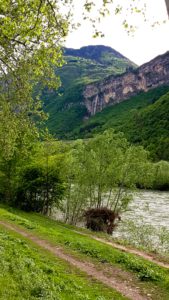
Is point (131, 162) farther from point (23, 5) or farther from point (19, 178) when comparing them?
point (23, 5)

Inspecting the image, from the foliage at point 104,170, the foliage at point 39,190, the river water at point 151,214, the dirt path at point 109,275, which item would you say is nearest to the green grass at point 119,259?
the dirt path at point 109,275

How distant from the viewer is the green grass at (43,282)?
11266 millimetres

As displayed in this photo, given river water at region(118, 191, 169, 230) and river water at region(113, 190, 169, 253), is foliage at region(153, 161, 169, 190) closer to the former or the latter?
river water at region(113, 190, 169, 253)

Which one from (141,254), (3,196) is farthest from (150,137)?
(141,254)

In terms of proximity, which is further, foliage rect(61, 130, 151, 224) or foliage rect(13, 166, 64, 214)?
foliage rect(13, 166, 64, 214)

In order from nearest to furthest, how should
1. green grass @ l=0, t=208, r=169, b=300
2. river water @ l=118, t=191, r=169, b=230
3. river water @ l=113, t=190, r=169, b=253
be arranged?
green grass @ l=0, t=208, r=169, b=300 → river water @ l=113, t=190, r=169, b=253 → river water @ l=118, t=191, r=169, b=230

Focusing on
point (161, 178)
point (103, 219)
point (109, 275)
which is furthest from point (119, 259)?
point (161, 178)

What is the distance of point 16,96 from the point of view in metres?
18.0

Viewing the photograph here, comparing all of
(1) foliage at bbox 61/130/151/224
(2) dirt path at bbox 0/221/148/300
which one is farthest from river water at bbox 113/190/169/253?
(2) dirt path at bbox 0/221/148/300

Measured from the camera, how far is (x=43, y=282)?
12695 mm

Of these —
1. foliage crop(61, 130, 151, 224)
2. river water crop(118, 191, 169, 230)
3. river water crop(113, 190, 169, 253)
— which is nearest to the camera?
river water crop(113, 190, 169, 253)

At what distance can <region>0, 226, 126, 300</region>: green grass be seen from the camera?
37.0ft

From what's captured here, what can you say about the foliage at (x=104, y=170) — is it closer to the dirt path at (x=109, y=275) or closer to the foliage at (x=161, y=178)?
the dirt path at (x=109, y=275)

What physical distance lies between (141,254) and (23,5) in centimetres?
1893
